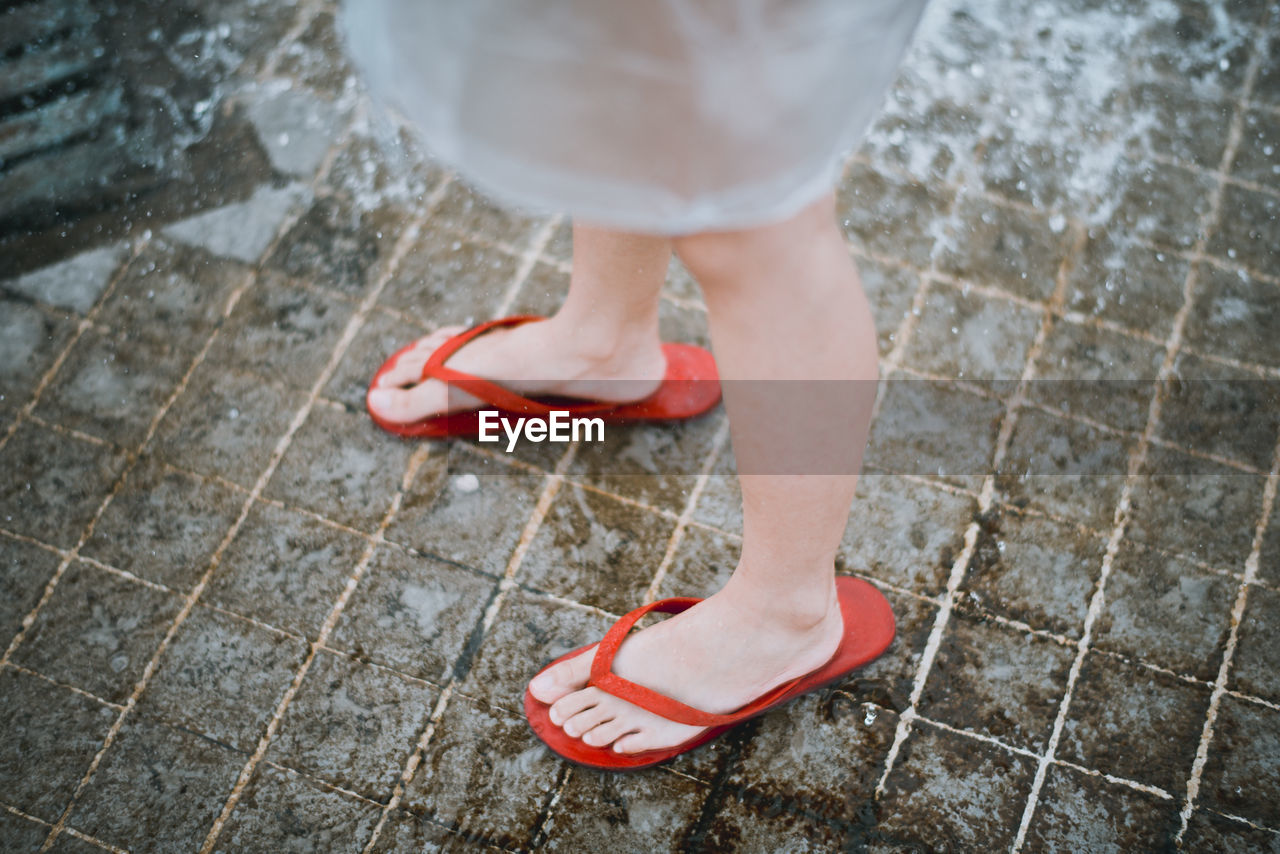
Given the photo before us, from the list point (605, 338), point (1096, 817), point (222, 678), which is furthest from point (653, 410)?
point (1096, 817)

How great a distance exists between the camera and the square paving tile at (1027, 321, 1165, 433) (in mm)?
1727

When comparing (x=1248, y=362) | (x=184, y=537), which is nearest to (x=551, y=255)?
(x=184, y=537)

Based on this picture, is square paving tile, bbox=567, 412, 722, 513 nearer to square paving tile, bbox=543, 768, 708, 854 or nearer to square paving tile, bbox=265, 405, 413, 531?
square paving tile, bbox=265, 405, 413, 531

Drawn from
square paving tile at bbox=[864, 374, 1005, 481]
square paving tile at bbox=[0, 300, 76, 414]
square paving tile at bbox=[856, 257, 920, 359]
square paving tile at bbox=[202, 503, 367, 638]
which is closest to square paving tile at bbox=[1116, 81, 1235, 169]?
square paving tile at bbox=[856, 257, 920, 359]

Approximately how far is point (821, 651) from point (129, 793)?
3.78 feet

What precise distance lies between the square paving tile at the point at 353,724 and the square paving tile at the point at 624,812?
11.1 inches

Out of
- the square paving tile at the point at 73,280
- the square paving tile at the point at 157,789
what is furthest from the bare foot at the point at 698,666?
the square paving tile at the point at 73,280

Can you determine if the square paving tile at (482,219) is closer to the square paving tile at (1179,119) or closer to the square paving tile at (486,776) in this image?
the square paving tile at (486,776)

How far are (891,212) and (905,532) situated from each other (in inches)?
29.8

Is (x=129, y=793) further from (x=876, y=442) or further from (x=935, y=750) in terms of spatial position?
(x=876, y=442)

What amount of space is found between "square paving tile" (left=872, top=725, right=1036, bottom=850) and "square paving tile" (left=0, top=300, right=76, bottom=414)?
1795 millimetres

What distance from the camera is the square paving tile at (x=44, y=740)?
4.60ft

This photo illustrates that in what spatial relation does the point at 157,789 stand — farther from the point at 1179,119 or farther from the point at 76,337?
the point at 1179,119

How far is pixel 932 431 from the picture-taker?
1.71 meters
